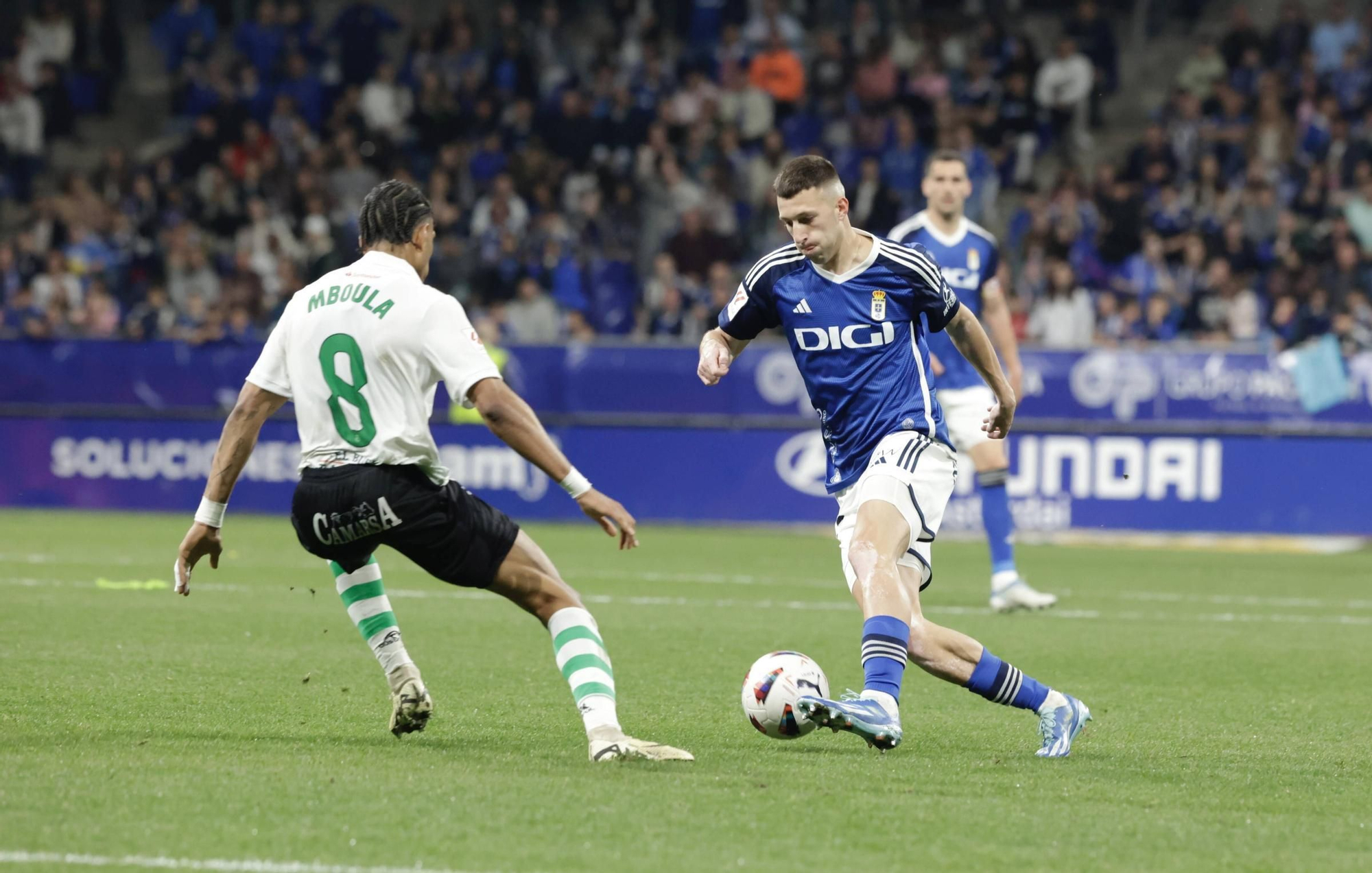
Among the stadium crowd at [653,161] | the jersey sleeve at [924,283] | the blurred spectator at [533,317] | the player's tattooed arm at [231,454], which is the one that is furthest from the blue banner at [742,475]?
the player's tattooed arm at [231,454]

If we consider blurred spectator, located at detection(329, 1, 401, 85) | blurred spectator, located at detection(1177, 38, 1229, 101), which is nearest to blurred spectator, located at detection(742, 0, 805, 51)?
blurred spectator, located at detection(1177, 38, 1229, 101)

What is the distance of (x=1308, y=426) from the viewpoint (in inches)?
635

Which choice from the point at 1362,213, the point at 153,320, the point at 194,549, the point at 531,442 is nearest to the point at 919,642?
the point at 531,442

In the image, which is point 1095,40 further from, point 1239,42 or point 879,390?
point 879,390

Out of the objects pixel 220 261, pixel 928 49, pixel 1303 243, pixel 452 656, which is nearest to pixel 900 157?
pixel 928 49

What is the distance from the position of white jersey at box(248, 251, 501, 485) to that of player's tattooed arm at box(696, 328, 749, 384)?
0.89 metres

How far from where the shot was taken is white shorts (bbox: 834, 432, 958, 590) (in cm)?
633

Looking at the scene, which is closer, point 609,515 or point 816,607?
point 609,515

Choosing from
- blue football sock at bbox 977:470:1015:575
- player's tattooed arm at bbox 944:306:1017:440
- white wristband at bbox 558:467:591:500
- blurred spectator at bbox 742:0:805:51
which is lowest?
blue football sock at bbox 977:470:1015:575

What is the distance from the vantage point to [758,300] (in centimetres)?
666

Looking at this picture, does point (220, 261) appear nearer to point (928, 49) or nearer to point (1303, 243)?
point (928, 49)

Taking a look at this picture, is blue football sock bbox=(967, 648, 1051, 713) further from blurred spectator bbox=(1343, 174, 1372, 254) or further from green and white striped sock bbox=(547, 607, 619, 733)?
blurred spectator bbox=(1343, 174, 1372, 254)

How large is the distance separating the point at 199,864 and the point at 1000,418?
3.53 m

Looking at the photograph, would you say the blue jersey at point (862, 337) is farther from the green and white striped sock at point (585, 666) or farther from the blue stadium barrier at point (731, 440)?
the blue stadium barrier at point (731, 440)
